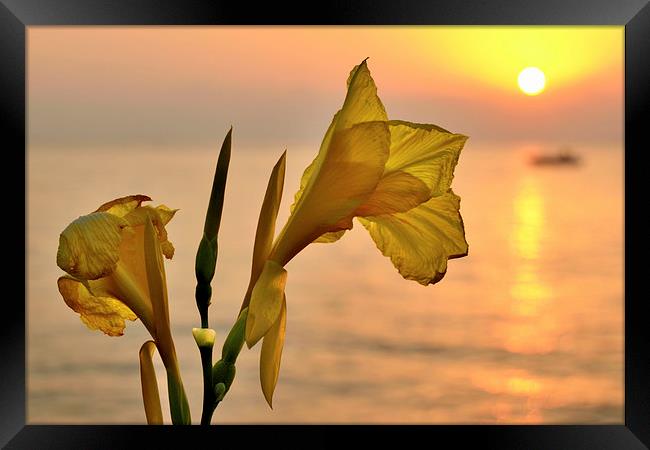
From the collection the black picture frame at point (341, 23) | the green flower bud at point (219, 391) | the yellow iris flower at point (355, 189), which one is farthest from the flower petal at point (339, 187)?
the black picture frame at point (341, 23)

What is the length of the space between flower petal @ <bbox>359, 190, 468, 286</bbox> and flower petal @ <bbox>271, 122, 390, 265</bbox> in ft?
0.20

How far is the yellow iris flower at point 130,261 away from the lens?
632 mm

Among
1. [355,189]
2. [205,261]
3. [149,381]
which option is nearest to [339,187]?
[355,189]

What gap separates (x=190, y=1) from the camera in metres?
0.84

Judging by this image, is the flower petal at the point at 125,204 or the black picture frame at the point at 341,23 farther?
the black picture frame at the point at 341,23

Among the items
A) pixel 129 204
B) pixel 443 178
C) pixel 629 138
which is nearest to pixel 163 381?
pixel 129 204

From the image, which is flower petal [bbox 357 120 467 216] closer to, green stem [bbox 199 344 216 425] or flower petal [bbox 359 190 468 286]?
flower petal [bbox 359 190 468 286]

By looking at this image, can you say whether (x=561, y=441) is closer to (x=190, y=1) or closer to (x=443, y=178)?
(x=443, y=178)

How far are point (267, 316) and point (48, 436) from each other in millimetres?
375

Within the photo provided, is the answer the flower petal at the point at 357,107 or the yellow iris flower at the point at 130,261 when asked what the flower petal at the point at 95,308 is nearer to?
the yellow iris flower at the point at 130,261

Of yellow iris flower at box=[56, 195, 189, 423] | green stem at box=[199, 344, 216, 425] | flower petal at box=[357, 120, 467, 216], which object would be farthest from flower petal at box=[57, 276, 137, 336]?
flower petal at box=[357, 120, 467, 216]

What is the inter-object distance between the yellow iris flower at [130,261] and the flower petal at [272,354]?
74 millimetres

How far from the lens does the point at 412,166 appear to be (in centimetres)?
68

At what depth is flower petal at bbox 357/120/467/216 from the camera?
0.68 m
